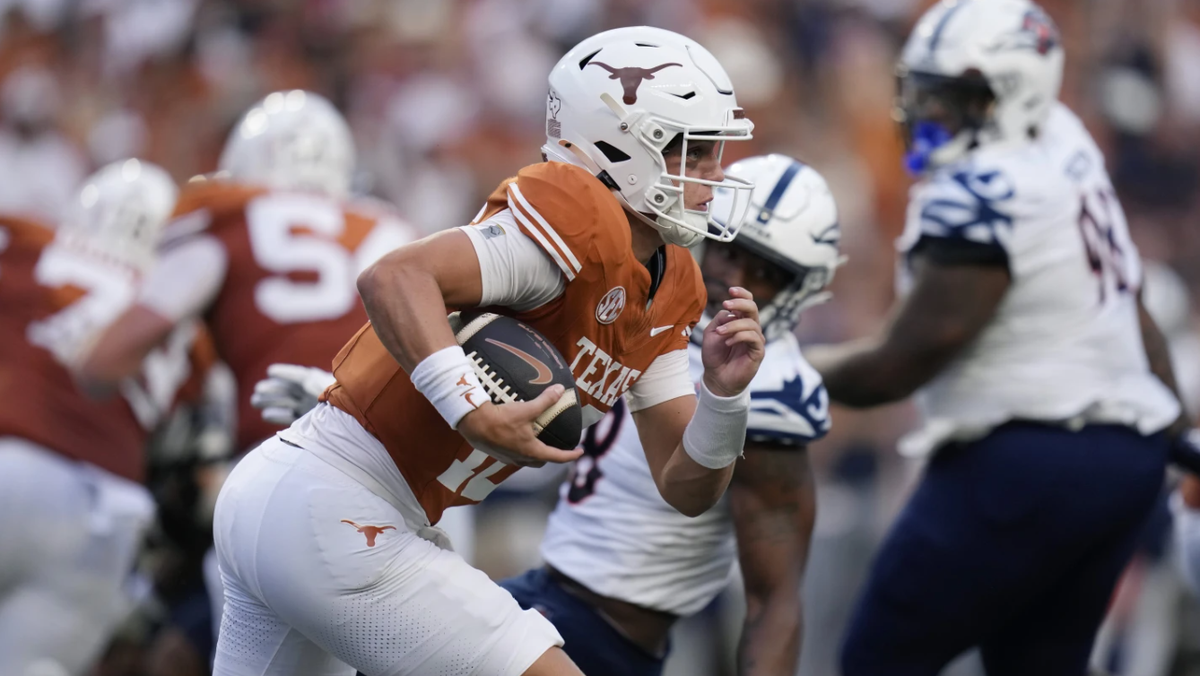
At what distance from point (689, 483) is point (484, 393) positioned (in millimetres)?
631

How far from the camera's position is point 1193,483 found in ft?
17.8

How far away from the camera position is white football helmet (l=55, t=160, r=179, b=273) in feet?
18.6

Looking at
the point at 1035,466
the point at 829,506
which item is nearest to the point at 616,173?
the point at 1035,466

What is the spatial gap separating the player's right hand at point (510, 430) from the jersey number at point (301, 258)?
218cm

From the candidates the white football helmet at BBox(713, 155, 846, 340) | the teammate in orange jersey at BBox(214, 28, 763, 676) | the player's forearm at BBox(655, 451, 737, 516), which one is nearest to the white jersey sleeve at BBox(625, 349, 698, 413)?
the teammate in orange jersey at BBox(214, 28, 763, 676)

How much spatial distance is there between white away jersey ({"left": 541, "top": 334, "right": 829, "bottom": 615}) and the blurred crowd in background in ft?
14.4

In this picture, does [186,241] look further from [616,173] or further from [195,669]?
[616,173]

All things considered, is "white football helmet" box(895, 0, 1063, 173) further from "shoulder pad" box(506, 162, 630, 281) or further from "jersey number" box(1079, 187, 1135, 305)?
"shoulder pad" box(506, 162, 630, 281)

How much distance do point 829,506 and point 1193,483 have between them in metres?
2.06

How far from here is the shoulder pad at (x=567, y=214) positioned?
260 cm

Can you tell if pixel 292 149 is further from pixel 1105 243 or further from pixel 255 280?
pixel 1105 243

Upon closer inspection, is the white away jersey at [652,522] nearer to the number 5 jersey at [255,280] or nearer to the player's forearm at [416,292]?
the player's forearm at [416,292]

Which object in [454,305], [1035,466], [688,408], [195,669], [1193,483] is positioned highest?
[454,305]

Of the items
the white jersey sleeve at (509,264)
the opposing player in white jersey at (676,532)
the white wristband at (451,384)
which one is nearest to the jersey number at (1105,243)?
the opposing player in white jersey at (676,532)
